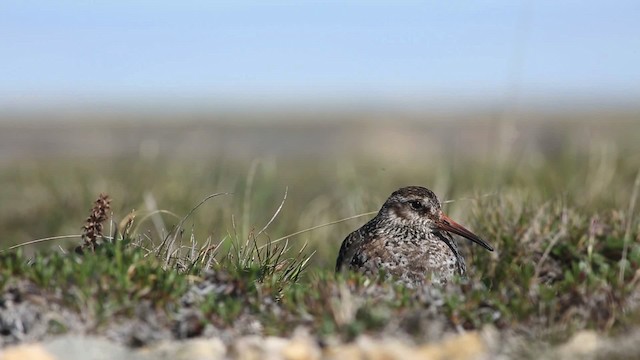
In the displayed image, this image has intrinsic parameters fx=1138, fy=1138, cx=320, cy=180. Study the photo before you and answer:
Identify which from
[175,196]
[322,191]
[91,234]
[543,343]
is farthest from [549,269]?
[322,191]

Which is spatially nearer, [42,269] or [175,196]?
[42,269]

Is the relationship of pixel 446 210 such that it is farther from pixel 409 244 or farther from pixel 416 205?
A: pixel 409 244

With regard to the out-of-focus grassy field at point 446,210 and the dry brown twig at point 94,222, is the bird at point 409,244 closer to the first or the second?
the out-of-focus grassy field at point 446,210

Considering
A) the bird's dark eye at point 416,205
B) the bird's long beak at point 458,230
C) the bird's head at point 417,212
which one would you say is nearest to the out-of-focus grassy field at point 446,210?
the bird's long beak at point 458,230

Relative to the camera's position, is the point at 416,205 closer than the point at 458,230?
No

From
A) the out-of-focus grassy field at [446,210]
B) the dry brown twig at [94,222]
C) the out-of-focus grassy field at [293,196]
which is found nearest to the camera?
the out-of-focus grassy field at [446,210]

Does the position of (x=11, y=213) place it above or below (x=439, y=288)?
below

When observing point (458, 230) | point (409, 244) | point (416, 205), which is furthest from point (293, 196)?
point (409, 244)

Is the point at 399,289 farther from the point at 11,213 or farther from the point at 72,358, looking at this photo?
the point at 11,213
